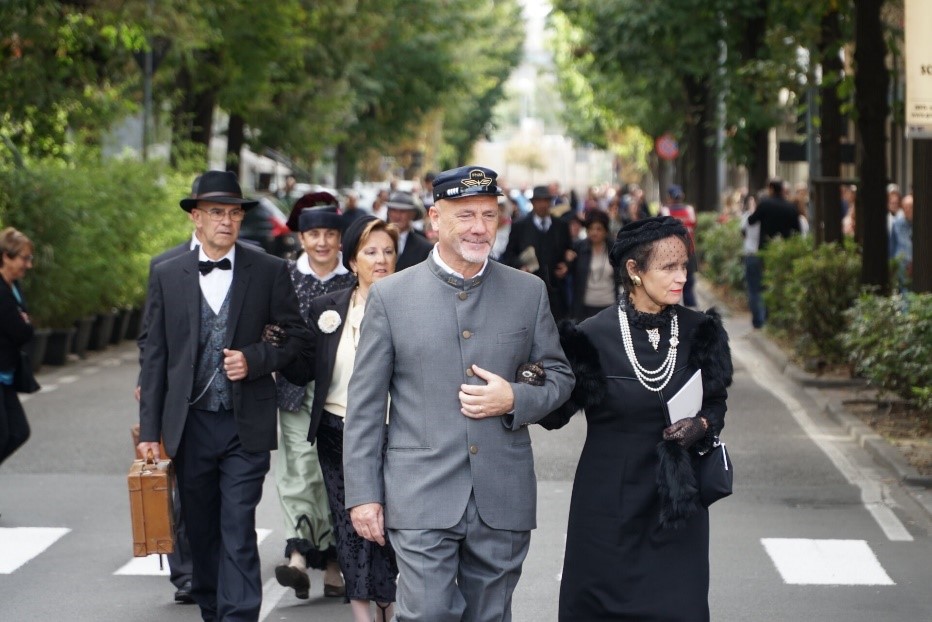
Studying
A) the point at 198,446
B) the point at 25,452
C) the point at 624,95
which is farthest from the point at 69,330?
the point at 624,95

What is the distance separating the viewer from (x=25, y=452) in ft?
41.5

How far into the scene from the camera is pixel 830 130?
66.5 ft

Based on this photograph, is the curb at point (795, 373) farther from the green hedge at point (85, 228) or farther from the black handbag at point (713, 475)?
the black handbag at point (713, 475)

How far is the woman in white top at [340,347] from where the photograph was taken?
6836 mm

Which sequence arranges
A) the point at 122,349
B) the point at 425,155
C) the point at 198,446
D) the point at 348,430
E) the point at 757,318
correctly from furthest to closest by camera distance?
the point at 425,155 < the point at 757,318 < the point at 122,349 < the point at 198,446 < the point at 348,430

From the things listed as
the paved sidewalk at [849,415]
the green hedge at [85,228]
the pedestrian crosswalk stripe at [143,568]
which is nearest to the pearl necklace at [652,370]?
the pedestrian crosswalk stripe at [143,568]

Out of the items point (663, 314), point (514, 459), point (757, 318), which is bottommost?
point (757, 318)

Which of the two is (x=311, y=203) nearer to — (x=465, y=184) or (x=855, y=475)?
(x=465, y=184)

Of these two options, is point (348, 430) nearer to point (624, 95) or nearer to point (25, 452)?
point (25, 452)

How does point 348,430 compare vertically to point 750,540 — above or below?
above

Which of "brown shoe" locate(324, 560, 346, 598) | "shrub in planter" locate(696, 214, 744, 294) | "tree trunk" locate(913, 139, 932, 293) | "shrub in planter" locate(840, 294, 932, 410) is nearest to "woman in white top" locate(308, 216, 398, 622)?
"brown shoe" locate(324, 560, 346, 598)

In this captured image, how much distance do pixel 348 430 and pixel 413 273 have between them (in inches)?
19.8

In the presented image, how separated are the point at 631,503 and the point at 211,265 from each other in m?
2.16

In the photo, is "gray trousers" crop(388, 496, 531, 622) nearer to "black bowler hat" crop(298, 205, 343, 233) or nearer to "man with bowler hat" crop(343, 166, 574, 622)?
"man with bowler hat" crop(343, 166, 574, 622)
